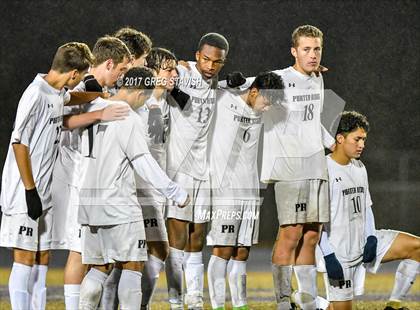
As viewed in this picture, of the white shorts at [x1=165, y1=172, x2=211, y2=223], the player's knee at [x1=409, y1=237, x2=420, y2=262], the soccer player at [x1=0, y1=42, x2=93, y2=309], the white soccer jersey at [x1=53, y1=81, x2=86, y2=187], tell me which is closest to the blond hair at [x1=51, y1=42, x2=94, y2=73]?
the soccer player at [x1=0, y1=42, x2=93, y2=309]

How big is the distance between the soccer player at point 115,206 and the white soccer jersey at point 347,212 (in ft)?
3.79

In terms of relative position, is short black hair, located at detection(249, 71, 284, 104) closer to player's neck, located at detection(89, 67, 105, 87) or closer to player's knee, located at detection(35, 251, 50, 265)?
player's neck, located at detection(89, 67, 105, 87)

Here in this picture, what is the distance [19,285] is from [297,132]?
5.14 ft

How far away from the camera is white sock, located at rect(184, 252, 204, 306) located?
4352mm

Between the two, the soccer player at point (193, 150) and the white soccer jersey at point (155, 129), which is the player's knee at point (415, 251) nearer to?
the soccer player at point (193, 150)

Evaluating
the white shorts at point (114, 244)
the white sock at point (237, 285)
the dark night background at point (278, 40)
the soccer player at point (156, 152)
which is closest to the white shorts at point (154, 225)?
the soccer player at point (156, 152)

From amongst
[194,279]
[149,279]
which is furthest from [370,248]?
[149,279]

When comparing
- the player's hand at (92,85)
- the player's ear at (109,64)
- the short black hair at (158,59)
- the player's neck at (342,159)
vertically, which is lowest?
the player's neck at (342,159)

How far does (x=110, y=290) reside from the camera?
3979mm

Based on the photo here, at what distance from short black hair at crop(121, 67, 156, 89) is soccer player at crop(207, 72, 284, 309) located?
84 centimetres

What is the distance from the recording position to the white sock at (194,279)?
4352 millimetres

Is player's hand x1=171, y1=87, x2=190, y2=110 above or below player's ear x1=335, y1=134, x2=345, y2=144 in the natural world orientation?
above

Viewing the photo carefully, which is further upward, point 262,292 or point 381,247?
point 381,247

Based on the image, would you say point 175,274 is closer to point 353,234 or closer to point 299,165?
point 299,165
